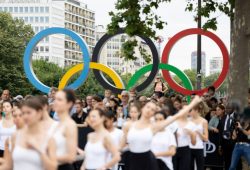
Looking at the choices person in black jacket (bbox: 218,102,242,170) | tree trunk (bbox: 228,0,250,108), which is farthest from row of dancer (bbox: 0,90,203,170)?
tree trunk (bbox: 228,0,250,108)

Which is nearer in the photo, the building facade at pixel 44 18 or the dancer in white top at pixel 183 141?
the dancer in white top at pixel 183 141

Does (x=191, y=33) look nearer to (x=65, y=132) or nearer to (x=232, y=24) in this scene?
(x=232, y=24)

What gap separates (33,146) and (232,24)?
15632mm

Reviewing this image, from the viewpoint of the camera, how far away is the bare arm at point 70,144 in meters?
8.97

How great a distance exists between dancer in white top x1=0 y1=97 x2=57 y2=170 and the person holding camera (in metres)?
9.09

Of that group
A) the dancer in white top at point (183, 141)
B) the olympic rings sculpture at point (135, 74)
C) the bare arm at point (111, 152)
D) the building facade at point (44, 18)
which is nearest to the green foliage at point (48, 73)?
the building facade at point (44, 18)

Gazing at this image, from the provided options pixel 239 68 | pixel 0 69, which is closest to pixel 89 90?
pixel 0 69

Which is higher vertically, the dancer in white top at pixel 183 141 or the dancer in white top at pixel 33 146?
the dancer in white top at pixel 33 146

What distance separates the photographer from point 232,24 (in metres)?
23.0

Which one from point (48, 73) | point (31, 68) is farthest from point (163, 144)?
point (48, 73)

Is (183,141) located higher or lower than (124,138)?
lower

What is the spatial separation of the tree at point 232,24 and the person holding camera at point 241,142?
114 inches

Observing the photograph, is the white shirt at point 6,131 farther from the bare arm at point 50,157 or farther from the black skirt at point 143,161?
the bare arm at point 50,157

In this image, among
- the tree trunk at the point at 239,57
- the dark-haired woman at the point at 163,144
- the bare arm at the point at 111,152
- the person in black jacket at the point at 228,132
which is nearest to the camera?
the bare arm at the point at 111,152
